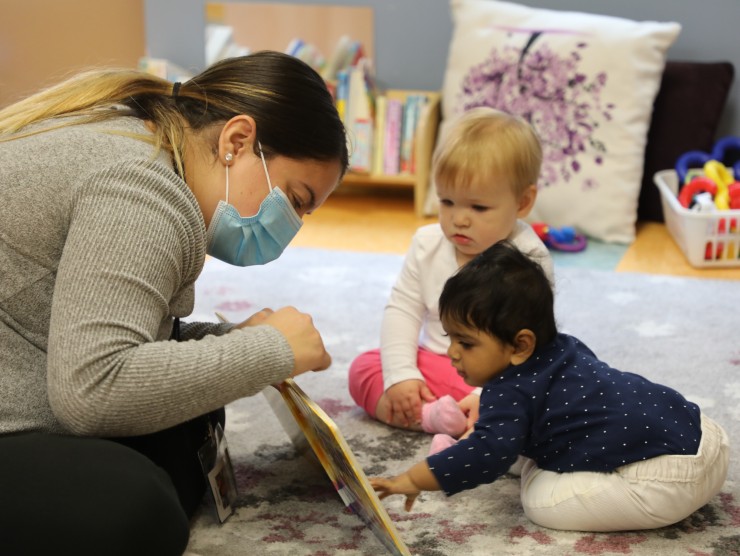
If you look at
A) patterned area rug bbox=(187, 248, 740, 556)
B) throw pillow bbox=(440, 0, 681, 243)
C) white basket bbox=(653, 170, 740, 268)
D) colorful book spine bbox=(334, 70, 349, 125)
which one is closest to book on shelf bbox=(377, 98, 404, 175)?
colorful book spine bbox=(334, 70, 349, 125)

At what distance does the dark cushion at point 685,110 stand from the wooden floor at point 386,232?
238mm

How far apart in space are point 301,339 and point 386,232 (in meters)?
1.83

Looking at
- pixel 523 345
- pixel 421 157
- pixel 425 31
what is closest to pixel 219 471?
pixel 523 345

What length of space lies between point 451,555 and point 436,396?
46cm

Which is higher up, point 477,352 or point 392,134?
point 477,352

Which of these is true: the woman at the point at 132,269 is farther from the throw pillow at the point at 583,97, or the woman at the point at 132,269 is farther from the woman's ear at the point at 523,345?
the throw pillow at the point at 583,97

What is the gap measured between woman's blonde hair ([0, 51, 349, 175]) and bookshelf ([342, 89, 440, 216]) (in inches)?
71.0

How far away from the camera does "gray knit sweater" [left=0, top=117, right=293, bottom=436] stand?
3.32 feet

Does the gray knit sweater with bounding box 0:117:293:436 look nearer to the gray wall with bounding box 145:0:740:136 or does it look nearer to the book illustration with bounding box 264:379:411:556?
the book illustration with bounding box 264:379:411:556

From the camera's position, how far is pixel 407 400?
5.25ft

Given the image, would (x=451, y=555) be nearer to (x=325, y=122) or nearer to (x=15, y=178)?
(x=325, y=122)

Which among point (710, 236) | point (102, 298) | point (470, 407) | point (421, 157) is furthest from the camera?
point (421, 157)

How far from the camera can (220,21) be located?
136 inches

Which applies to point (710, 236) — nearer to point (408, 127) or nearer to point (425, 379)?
point (408, 127)
